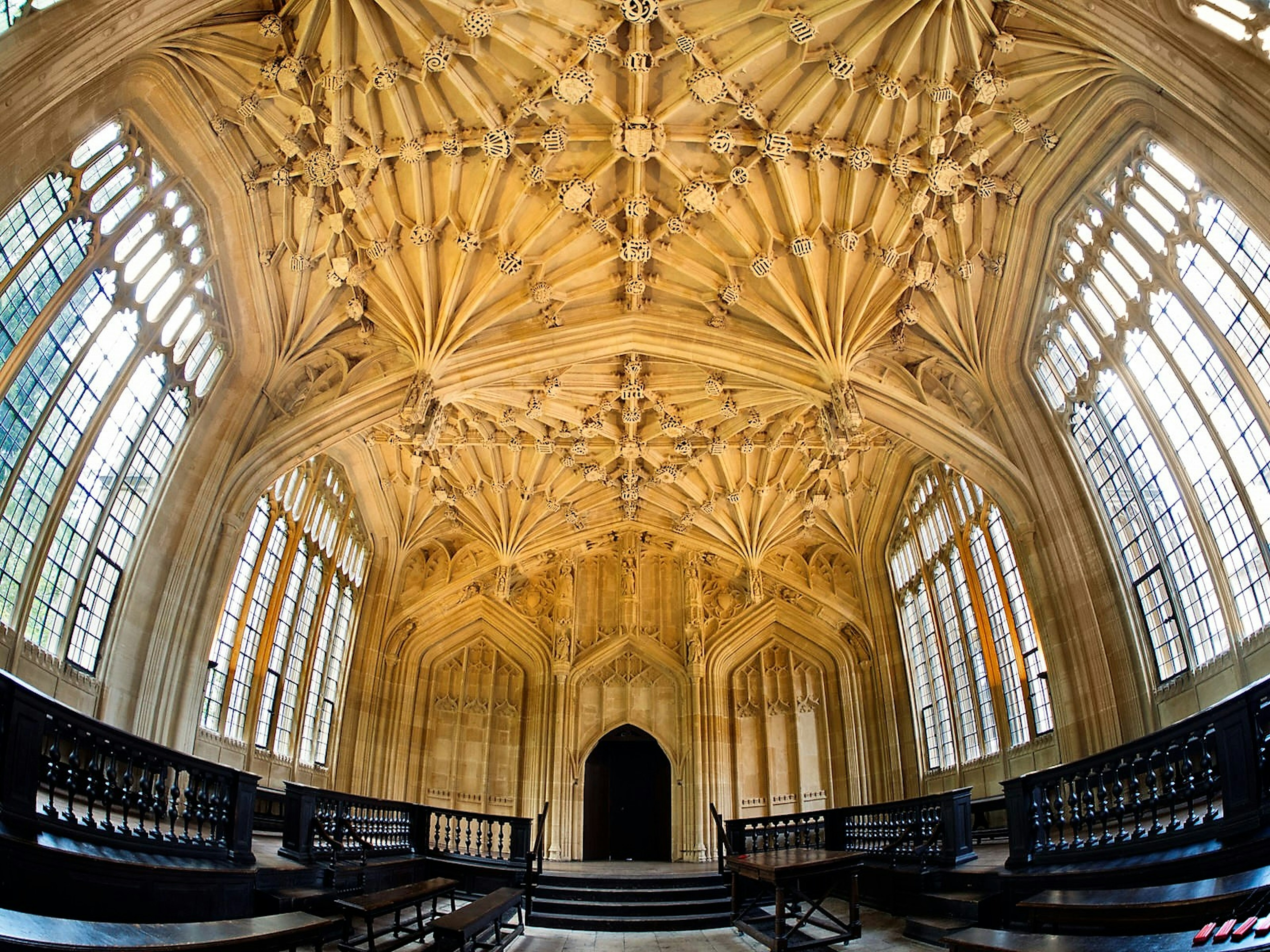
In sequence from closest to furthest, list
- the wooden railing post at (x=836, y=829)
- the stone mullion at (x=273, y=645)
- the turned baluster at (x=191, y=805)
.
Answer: the turned baluster at (x=191, y=805) → the wooden railing post at (x=836, y=829) → the stone mullion at (x=273, y=645)

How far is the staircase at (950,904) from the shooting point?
26.5 feet

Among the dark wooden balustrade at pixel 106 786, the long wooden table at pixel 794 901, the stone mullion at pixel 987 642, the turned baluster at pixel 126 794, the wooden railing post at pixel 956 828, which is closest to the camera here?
the dark wooden balustrade at pixel 106 786

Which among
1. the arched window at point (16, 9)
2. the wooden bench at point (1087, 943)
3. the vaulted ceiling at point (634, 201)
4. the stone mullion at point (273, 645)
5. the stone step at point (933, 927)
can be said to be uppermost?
the vaulted ceiling at point (634, 201)

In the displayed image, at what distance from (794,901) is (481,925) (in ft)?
12.0

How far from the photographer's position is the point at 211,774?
792 centimetres

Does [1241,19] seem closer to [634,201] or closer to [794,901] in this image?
[634,201]

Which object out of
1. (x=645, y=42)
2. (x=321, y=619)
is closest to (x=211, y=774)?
(x=645, y=42)

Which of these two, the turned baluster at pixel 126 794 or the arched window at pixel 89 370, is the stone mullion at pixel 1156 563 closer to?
the turned baluster at pixel 126 794

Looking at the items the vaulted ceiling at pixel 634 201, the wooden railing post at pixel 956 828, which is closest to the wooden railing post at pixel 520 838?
the wooden railing post at pixel 956 828

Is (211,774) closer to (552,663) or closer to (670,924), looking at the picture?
(670,924)

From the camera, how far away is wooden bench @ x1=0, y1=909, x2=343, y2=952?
3.09 metres

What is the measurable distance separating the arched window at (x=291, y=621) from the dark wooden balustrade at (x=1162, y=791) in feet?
41.6

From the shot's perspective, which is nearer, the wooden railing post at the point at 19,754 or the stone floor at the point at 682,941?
the wooden railing post at the point at 19,754

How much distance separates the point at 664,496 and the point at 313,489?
30.5 ft
